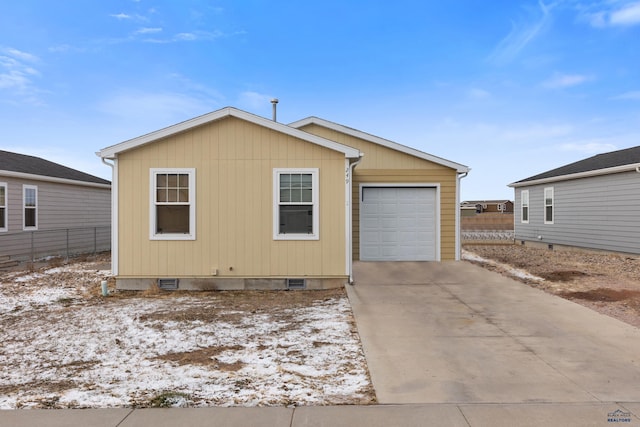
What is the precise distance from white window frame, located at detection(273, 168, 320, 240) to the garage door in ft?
12.1

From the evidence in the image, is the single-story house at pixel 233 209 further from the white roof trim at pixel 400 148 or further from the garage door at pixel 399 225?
the white roof trim at pixel 400 148

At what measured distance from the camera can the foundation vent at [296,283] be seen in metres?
8.91

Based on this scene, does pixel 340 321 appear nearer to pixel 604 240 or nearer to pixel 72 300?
pixel 72 300

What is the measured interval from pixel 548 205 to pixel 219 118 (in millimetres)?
16300

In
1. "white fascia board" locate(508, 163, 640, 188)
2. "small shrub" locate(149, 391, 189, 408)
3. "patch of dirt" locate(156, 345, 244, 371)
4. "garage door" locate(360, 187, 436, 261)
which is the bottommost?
"patch of dirt" locate(156, 345, 244, 371)

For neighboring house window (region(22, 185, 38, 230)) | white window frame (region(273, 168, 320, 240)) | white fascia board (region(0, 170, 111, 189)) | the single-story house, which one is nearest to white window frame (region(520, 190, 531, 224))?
the single-story house

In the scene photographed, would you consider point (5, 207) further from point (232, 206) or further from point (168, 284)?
point (232, 206)

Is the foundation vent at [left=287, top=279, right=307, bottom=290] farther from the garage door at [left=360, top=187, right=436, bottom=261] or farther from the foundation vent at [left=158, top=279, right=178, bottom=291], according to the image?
the garage door at [left=360, top=187, right=436, bottom=261]

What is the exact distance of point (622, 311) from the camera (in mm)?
6801

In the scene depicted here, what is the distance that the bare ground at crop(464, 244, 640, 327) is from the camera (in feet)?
23.9

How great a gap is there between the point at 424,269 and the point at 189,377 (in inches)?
308

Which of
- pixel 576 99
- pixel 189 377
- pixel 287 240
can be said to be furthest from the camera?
pixel 576 99

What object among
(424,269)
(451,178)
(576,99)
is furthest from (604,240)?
(424,269)

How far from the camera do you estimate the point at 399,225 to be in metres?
12.3
